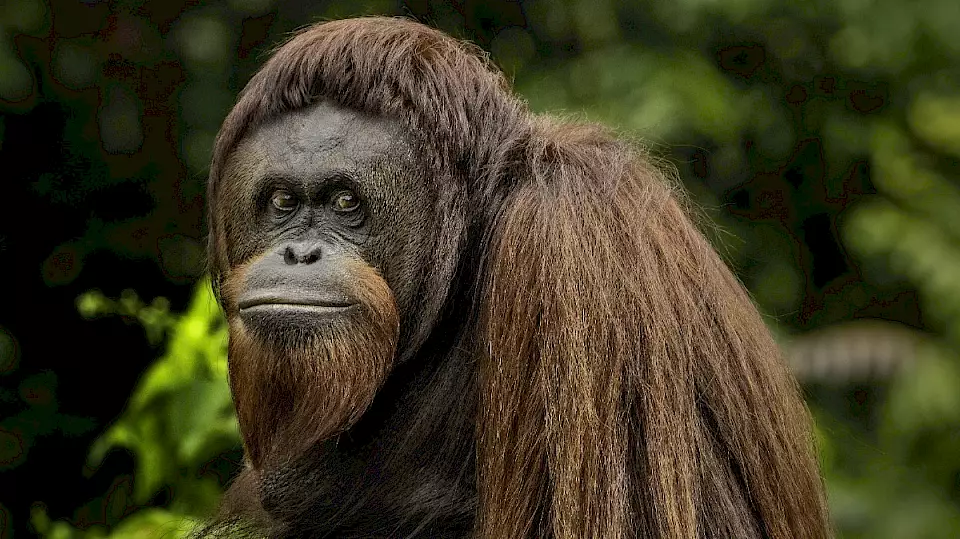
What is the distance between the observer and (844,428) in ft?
14.1

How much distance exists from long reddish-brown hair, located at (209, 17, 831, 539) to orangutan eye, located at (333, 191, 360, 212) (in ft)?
0.50

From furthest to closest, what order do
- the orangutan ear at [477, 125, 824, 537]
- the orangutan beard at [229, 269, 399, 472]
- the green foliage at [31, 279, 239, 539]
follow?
1. the green foliage at [31, 279, 239, 539]
2. the orangutan beard at [229, 269, 399, 472]
3. the orangutan ear at [477, 125, 824, 537]

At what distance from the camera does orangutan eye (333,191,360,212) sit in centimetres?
234

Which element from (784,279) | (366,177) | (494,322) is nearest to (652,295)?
(494,322)

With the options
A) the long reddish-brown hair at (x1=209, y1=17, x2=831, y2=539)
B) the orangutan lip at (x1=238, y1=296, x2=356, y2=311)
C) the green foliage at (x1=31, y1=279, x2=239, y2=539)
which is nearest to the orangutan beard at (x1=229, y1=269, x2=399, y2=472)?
the orangutan lip at (x1=238, y1=296, x2=356, y2=311)

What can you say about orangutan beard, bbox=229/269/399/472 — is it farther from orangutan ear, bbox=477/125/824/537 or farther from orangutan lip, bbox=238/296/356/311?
orangutan ear, bbox=477/125/824/537

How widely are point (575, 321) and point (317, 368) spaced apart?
0.48 m

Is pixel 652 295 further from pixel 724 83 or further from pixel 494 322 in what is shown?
pixel 724 83

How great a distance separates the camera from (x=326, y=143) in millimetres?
2338

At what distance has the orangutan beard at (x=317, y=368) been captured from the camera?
227 cm

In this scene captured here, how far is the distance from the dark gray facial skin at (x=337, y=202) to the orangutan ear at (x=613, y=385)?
0.17 meters

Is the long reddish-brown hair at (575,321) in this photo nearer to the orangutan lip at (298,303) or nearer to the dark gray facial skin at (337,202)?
the dark gray facial skin at (337,202)

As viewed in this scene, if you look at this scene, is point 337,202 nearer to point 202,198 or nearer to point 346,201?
point 346,201

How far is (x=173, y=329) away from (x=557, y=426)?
2.26 metres
